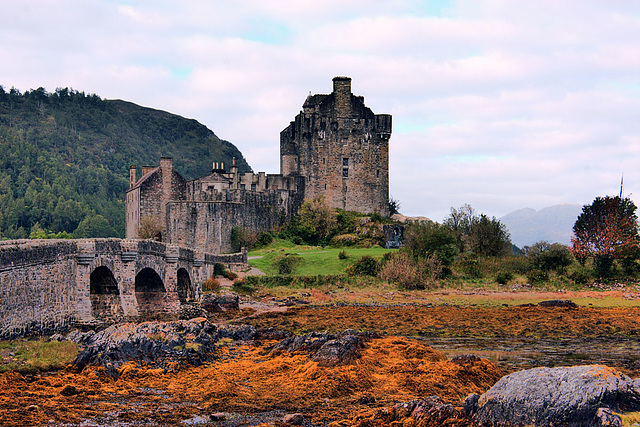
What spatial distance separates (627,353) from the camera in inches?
930

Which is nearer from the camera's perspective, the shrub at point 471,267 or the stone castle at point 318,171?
the shrub at point 471,267

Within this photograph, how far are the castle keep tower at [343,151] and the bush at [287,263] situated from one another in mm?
20201

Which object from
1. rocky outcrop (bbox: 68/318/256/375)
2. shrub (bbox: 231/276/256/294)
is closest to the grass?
rocky outcrop (bbox: 68/318/256/375)

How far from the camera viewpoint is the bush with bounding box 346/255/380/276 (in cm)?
4909

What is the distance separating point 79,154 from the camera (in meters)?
145

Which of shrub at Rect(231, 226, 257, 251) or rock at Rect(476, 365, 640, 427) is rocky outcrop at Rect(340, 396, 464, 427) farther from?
shrub at Rect(231, 226, 257, 251)

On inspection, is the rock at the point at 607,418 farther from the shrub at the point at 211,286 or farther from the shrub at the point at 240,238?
the shrub at the point at 240,238

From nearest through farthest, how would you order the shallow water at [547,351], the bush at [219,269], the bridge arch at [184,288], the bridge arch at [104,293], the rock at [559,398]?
the rock at [559,398] → the shallow water at [547,351] → the bridge arch at [104,293] → the bridge arch at [184,288] → the bush at [219,269]

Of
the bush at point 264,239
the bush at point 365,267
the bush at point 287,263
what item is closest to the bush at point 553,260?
the bush at point 365,267

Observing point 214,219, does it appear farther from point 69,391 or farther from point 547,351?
point 69,391

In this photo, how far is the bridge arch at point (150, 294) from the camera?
33.8 m

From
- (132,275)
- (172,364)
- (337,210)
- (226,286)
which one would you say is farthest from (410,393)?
(337,210)

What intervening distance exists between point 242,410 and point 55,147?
140417mm

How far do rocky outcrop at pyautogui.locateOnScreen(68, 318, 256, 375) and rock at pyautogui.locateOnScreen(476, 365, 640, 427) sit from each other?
10498 millimetres
